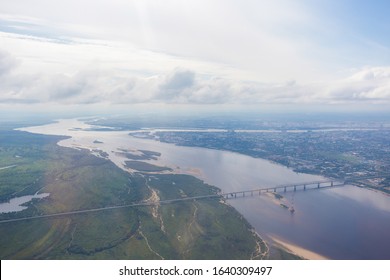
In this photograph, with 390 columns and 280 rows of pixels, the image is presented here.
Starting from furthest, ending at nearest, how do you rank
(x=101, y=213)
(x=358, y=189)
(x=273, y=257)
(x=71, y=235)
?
(x=358, y=189) → (x=101, y=213) → (x=71, y=235) → (x=273, y=257)

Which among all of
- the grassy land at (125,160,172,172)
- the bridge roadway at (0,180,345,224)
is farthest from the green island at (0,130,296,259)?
the grassy land at (125,160,172,172)

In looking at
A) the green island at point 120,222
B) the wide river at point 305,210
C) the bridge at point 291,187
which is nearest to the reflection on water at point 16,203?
the green island at point 120,222

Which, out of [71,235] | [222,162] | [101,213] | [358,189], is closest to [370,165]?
[358,189]

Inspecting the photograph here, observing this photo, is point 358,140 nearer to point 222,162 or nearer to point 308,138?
point 308,138

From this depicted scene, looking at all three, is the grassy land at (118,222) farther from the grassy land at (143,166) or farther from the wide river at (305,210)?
the grassy land at (143,166)

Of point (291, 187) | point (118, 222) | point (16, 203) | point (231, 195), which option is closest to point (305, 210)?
point (231, 195)

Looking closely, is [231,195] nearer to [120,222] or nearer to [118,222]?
[120,222]
